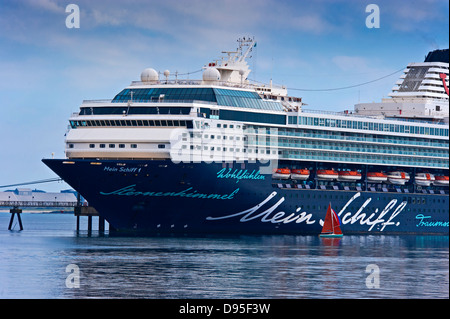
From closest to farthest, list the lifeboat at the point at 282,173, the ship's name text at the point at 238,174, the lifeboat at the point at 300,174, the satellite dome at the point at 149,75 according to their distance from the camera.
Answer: the ship's name text at the point at 238,174, the lifeboat at the point at 282,173, the satellite dome at the point at 149,75, the lifeboat at the point at 300,174

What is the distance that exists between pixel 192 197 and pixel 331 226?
45.5 ft

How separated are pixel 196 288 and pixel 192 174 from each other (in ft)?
92.0

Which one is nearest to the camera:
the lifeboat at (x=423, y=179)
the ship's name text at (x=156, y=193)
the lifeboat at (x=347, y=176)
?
the ship's name text at (x=156, y=193)

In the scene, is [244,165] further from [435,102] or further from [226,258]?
[435,102]

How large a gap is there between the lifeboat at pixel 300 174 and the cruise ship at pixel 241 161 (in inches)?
4.0

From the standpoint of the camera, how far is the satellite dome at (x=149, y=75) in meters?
81.4

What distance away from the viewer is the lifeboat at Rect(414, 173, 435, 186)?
92562 millimetres

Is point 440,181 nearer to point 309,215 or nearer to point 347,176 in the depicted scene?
point 347,176

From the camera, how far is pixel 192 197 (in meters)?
74.8

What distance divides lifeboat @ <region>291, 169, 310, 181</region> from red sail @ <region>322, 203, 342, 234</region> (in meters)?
3.17

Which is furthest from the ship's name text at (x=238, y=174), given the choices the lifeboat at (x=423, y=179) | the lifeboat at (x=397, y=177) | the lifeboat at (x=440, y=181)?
the lifeboat at (x=440, y=181)

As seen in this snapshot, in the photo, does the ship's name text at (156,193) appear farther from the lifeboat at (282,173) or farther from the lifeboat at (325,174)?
the lifeboat at (325,174)

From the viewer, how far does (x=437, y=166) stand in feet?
309

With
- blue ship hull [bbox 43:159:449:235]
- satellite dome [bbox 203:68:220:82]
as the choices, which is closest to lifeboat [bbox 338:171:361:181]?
blue ship hull [bbox 43:159:449:235]
